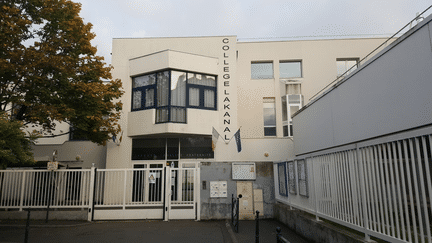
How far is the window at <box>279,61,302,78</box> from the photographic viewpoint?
21.1 metres

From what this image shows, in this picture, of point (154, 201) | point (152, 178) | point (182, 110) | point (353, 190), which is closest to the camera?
point (353, 190)

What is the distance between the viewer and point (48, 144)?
19859 mm

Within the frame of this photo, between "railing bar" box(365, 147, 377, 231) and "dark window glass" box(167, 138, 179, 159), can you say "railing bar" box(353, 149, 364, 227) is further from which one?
"dark window glass" box(167, 138, 179, 159)

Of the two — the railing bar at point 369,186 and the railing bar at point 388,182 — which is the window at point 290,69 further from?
the railing bar at point 388,182

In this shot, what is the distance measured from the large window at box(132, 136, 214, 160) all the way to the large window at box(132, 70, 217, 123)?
1.51 meters

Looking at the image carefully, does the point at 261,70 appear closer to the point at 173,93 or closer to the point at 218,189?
the point at 173,93

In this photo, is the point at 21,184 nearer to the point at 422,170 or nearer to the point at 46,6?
the point at 46,6

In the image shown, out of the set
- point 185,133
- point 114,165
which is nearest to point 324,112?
point 185,133

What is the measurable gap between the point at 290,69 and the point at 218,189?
475 inches

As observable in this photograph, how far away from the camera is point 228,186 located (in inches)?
496

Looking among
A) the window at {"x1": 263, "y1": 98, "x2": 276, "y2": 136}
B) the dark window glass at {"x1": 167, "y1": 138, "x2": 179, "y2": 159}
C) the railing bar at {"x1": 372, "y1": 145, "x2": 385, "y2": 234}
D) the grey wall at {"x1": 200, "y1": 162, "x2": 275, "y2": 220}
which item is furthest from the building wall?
the railing bar at {"x1": 372, "y1": 145, "x2": 385, "y2": 234}

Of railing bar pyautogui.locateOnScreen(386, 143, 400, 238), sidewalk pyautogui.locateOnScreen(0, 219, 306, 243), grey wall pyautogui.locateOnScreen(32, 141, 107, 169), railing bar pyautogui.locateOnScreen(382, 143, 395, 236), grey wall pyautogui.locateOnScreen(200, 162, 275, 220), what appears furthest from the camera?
grey wall pyautogui.locateOnScreen(32, 141, 107, 169)

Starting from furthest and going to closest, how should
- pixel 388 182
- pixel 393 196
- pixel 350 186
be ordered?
pixel 350 186 → pixel 388 182 → pixel 393 196

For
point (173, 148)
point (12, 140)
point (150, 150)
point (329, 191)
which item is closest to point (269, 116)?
point (173, 148)
